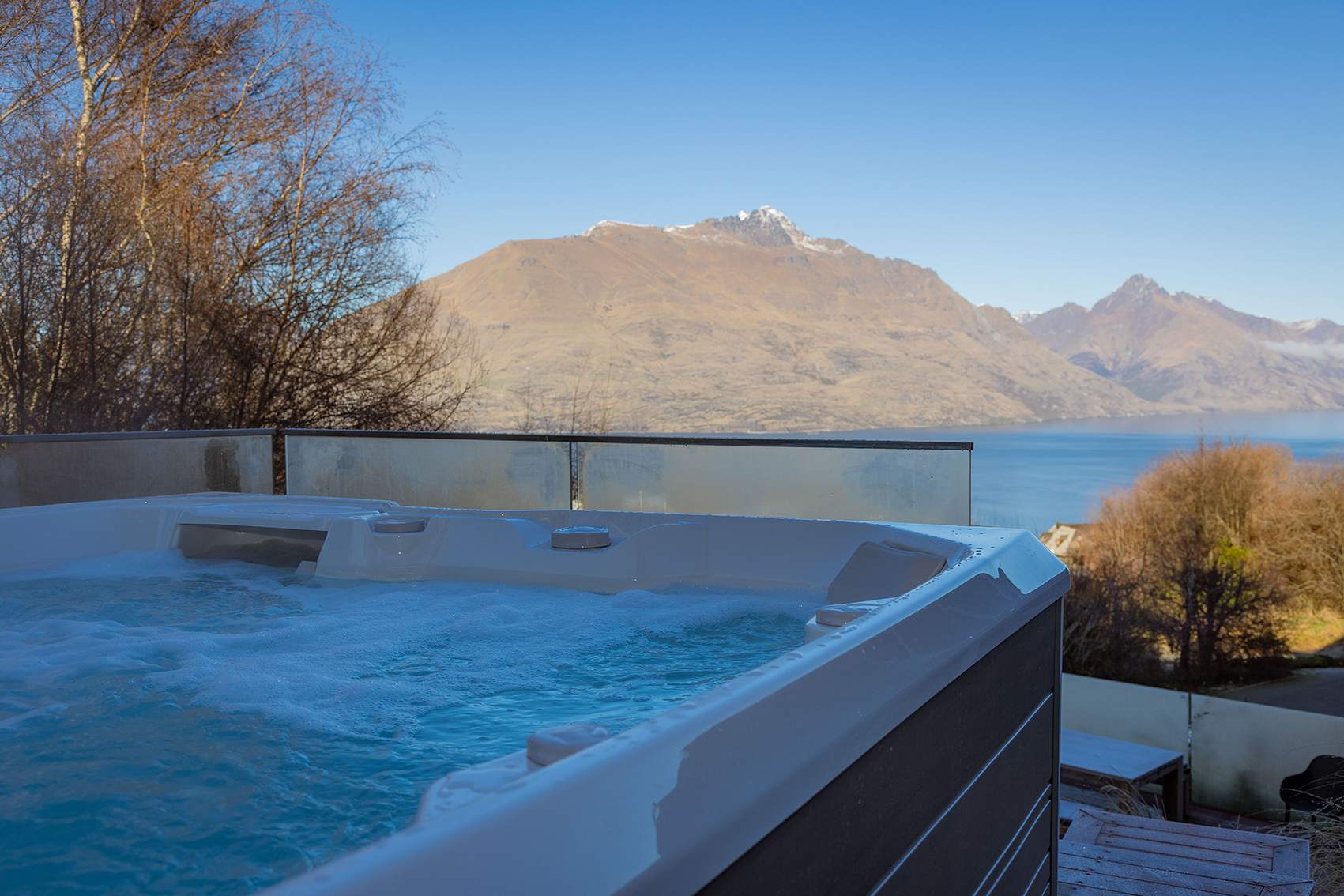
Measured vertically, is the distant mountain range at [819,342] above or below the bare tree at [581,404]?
above

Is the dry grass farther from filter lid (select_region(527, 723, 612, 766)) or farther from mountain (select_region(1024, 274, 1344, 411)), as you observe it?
mountain (select_region(1024, 274, 1344, 411))

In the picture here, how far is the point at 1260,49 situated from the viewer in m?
22.5

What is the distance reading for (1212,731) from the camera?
7.14 meters

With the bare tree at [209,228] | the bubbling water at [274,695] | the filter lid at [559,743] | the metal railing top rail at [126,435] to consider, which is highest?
the bare tree at [209,228]

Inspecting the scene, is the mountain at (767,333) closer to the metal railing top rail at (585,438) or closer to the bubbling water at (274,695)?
the metal railing top rail at (585,438)

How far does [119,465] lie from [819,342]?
87.2 feet

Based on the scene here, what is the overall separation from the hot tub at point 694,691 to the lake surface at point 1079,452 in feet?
41.9

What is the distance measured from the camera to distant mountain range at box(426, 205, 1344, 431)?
2209 cm

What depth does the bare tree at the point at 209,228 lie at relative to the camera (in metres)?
4.79

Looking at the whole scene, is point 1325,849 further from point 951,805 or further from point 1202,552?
point 1202,552

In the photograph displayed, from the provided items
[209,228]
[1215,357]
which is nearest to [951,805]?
[209,228]

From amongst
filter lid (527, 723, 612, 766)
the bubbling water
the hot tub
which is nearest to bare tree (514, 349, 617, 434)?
the hot tub

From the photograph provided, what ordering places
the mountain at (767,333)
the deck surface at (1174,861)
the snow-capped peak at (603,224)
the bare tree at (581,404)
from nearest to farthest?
the deck surface at (1174,861) < the bare tree at (581,404) < the mountain at (767,333) < the snow-capped peak at (603,224)

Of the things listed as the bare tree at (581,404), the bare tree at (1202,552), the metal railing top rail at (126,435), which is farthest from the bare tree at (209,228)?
the bare tree at (1202,552)
